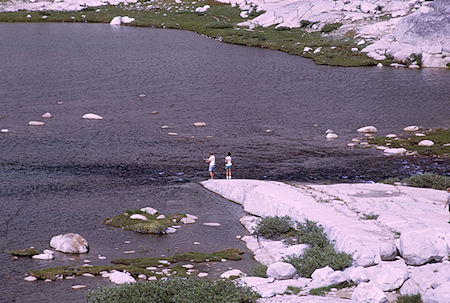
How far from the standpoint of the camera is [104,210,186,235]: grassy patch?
3650cm

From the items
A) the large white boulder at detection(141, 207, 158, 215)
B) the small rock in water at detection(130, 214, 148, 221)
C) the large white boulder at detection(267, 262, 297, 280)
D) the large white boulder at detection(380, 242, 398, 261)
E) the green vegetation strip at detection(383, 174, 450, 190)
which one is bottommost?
the green vegetation strip at detection(383, 174, 450, 190)

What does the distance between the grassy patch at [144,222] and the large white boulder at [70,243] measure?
3.60 m

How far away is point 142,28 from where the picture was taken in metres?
133

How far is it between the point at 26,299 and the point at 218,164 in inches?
985

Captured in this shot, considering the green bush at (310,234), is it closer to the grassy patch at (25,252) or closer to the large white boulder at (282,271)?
the large white boulder at (282,271)

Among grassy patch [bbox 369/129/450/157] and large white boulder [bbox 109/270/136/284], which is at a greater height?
large white boulder [bbox 109/270/136/284]

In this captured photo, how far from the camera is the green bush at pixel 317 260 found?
28375 millimetres

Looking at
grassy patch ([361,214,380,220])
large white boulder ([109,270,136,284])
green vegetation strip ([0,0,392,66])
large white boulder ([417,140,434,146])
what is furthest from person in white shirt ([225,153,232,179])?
green vegetation strip ([0,0,392,66])

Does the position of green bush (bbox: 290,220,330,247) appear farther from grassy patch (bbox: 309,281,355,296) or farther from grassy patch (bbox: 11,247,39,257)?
grassy patch (bbox: 11,247,39,257)

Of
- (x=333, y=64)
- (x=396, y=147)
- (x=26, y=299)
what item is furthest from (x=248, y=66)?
(x=26, y=299)

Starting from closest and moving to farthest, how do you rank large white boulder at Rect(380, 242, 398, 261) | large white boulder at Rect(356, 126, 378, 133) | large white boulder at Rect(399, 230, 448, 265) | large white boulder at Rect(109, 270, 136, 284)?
large white boulder at Rect(399, 230, 448, 265)
large white boulder at Rect(380, 242, 398, 261)
large white boulder at Rect(109, 270, 136, 284)
large white boulder at Rect(356, 126, 378, 133)

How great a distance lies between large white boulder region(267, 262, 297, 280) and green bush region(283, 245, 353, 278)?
1.42 feet

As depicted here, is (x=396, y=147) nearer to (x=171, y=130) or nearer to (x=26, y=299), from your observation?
(x=171, y=130)

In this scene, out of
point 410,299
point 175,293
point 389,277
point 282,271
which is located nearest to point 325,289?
point 389,277
